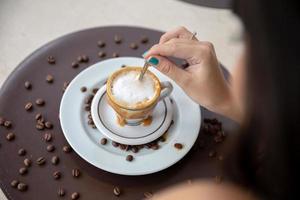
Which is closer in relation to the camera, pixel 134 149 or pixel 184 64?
pixel 134 149

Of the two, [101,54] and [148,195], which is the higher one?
[101,54]

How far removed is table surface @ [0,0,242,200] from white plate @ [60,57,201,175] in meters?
0.69

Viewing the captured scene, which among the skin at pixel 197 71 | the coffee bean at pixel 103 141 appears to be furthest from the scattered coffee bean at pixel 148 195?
the coffee bean at pixel 103 141

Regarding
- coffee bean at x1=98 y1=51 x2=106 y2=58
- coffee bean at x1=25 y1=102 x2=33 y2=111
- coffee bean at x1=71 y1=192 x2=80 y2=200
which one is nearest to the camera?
coffee bean at x1=71 y1=192 x2=80 y2=200

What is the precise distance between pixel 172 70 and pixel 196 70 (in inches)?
2.0

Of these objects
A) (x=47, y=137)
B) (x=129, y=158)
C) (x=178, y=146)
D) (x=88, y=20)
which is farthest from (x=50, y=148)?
(x=88, y=20)

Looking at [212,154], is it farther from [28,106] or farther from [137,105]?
[28,106]

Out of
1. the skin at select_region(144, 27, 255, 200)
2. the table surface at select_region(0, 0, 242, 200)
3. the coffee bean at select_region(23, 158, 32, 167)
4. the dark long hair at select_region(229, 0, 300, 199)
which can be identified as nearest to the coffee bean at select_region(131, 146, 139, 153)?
the skin at select_region(144, 27, 255, 200)

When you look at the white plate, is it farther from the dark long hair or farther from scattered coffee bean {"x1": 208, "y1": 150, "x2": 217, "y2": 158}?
the dark long hair

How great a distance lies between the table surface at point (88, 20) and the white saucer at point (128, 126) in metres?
0.75

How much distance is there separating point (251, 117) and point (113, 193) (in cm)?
44

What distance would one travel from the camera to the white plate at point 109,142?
870mm

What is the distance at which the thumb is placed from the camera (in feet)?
2.93

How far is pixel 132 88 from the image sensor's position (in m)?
0.89
